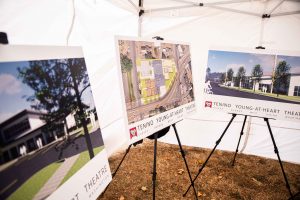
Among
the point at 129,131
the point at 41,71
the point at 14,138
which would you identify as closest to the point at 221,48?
the point at 129,131

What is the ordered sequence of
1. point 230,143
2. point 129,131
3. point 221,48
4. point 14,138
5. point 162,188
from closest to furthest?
point 14,138
point 129,131
point 221,48
point 162,188
point 230,143

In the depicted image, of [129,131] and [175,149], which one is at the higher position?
[129,131]

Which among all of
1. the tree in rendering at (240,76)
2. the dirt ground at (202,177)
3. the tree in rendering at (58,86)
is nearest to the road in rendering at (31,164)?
the tree in rendering at (58,86)

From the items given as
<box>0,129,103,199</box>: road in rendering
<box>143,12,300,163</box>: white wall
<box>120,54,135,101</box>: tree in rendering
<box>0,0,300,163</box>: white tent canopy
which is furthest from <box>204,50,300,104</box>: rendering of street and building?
<box>0,129,103,199</box>: road in rendering

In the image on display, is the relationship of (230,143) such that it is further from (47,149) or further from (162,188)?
(47,149)

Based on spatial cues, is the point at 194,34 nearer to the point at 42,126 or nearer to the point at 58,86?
the point at 58,86

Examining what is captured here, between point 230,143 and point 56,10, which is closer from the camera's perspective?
point 56,10

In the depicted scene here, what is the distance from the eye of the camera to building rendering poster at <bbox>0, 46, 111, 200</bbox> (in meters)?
0.96

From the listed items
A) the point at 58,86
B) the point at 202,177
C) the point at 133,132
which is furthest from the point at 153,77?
the point at 202,177

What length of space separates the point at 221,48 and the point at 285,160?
269 centimetres

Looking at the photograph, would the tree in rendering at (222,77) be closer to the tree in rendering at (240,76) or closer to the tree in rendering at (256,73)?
the tree in rendering at (240,76)

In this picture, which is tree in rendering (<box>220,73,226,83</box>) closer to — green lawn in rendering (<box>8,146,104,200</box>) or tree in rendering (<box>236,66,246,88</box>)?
tree in rendering (<box>236,66,246,88</box>)

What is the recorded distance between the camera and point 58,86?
1262 mm

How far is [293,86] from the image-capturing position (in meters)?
2.59
